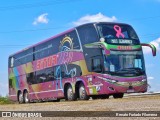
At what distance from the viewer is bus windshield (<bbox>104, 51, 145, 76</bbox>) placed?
20.6 m

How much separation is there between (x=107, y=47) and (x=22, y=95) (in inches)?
449

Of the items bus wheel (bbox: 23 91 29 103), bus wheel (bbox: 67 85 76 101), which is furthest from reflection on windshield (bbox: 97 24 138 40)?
bus wheel (bbox: 23 91 29 103)

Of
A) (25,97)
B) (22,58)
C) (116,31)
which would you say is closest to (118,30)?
(116,31)

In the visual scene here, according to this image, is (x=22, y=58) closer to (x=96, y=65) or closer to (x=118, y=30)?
(x=96, y=65)

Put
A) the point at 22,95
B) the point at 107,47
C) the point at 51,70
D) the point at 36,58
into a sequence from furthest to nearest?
1. the point at 22,95
2. the point at 36,58
3. the point at 51,70
4. the point at 107,47

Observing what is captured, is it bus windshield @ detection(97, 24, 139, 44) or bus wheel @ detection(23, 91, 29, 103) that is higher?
bus windshield @ detection(97, 24, 139, 44)

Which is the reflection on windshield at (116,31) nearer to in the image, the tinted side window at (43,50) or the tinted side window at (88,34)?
the tinted side window at (88,34)

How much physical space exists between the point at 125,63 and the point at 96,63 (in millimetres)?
1481

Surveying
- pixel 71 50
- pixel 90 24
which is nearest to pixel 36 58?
pixel 71 50

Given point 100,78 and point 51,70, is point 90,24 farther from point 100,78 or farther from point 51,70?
point 51,70

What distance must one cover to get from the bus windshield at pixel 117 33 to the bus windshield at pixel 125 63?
0.63 m

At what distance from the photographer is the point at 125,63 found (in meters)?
21.0

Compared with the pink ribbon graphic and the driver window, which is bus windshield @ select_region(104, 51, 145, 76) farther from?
the pink ribbon graphic

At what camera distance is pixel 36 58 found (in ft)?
89.2
